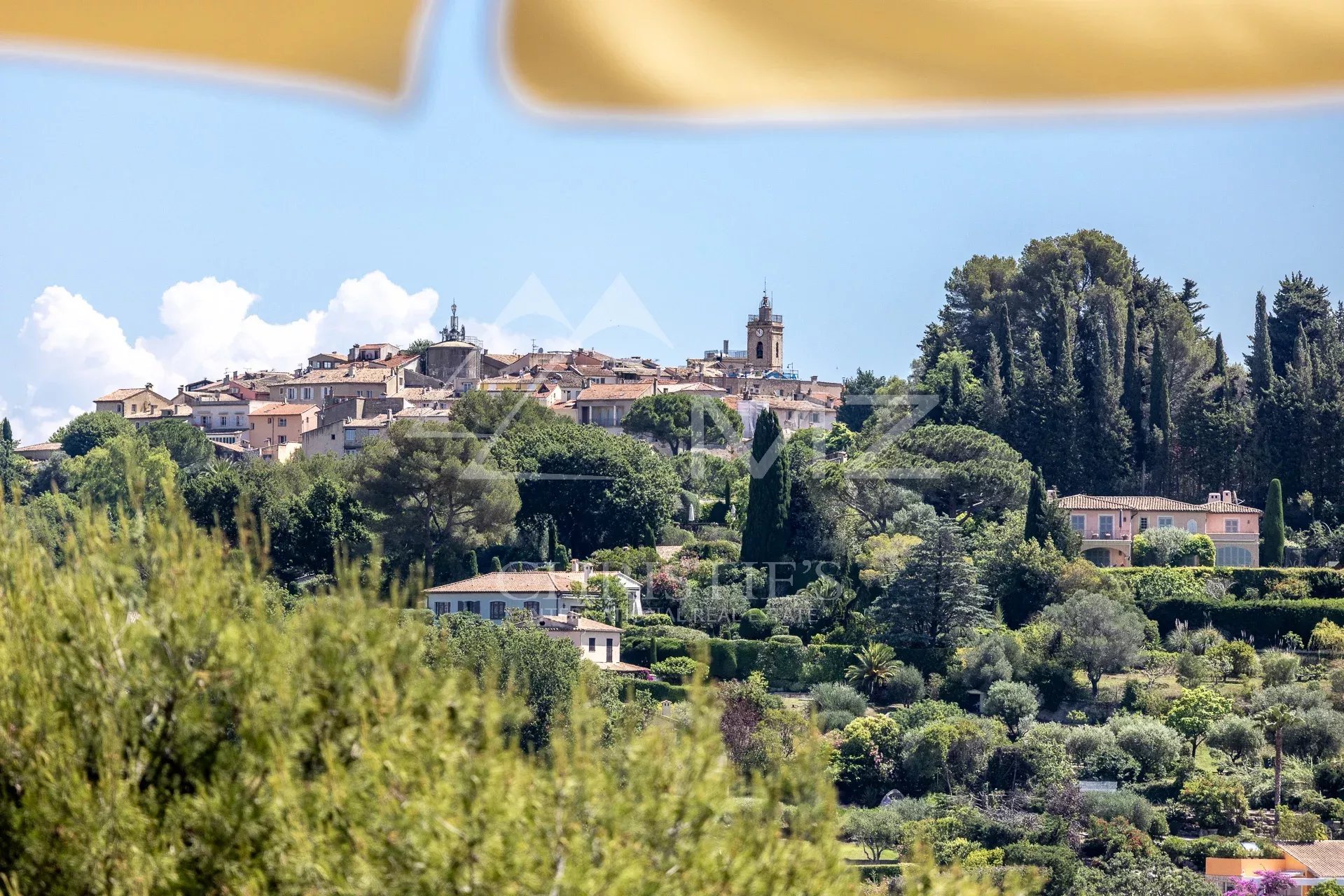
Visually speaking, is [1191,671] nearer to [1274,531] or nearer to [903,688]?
[903,688]

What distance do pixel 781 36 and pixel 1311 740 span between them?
95.5 feet

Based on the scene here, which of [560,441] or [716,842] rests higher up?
[560,441]

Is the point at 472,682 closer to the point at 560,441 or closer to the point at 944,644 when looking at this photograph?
the point at 944,644

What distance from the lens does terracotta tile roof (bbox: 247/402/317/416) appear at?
56.4 metres

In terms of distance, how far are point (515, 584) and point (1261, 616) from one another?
13917 millimetres

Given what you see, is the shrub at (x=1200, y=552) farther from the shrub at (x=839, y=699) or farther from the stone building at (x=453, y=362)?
the stone building at (x=453, y=362)

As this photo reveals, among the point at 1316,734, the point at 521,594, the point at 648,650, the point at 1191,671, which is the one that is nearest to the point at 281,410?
the point at 521,594

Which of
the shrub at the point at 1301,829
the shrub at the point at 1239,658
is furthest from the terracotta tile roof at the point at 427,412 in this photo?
the shrub at the point at 1301,829

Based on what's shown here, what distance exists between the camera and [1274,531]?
121 feet

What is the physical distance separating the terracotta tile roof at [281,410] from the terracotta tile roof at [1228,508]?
28.4m

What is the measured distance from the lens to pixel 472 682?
311 centimetres

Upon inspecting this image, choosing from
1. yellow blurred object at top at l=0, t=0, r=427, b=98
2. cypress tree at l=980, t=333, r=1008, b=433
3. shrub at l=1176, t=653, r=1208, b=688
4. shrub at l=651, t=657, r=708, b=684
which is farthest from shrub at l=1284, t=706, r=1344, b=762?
yellow blurred object at top at l=0, t=0, r=427, b=98

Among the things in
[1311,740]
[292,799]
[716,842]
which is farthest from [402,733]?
[1311,740]

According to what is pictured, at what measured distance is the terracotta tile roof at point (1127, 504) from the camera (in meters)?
38.3
